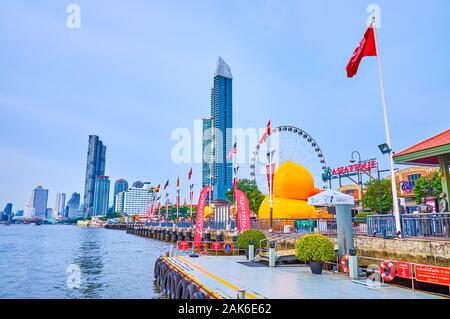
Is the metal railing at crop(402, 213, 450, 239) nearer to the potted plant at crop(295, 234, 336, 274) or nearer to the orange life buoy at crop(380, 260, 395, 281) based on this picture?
the potted plant at crop(295, 234, 336, 274)

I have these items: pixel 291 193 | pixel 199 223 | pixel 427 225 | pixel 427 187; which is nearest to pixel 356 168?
pixel 427 187

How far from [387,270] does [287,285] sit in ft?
11.4

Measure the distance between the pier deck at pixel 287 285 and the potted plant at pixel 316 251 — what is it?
0.53 meters

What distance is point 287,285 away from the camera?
38.2 ft

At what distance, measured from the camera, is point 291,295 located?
9977 mm

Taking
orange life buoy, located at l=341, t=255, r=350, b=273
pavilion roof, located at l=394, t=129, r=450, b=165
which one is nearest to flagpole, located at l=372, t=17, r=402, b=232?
pavilion roof, located at l=394, t=129, r=450, b=165

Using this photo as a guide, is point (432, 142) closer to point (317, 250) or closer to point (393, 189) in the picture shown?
point (393, 189)

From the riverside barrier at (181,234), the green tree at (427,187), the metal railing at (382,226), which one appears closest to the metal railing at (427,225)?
the metal railing at (382,226)

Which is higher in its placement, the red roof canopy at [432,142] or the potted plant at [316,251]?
the red roof canopy at [432,142]

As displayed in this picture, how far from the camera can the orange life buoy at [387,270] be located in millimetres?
11188

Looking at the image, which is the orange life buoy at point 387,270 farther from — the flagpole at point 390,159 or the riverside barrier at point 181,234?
the riverside barrier at point 181,234
